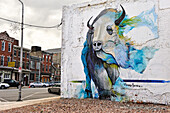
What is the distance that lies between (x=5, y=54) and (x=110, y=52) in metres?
34.6

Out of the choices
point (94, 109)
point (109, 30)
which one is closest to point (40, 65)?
point (109, 30)

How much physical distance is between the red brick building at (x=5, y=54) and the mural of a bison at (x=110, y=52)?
32240mm

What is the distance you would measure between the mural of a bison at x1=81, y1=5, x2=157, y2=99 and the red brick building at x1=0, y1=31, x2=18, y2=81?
3224cm

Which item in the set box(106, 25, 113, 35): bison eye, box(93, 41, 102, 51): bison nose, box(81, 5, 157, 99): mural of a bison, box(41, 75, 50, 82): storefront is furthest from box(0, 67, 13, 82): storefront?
box(106, 25, 113, 35): bison eye

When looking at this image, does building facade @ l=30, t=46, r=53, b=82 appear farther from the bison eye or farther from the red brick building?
the bison eye

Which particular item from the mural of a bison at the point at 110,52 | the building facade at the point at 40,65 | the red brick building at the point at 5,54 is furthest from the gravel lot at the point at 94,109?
the building facade at the point at 40,65

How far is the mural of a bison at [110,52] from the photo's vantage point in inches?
429

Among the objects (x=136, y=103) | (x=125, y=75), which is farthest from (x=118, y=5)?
(x=136, y=103)

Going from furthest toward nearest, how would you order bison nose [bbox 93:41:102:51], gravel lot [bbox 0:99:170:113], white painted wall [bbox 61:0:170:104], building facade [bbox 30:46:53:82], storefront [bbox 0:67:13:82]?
1. building facade [bbox 30:46:53:82]
2. storefront [bbox 0:67:13:82]
3. bison nose [bbox 93:41:102:51]
4. white painted wall [bbox 61:0:170:104]
5. gravel lot [bbox 0:99:170:113]

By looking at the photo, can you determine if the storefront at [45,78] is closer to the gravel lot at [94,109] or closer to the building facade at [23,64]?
the building facade at [23,64]

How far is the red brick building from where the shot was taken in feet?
131

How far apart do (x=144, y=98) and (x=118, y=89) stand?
152cm

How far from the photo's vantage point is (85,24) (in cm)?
1286

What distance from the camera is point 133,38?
1103 cm
